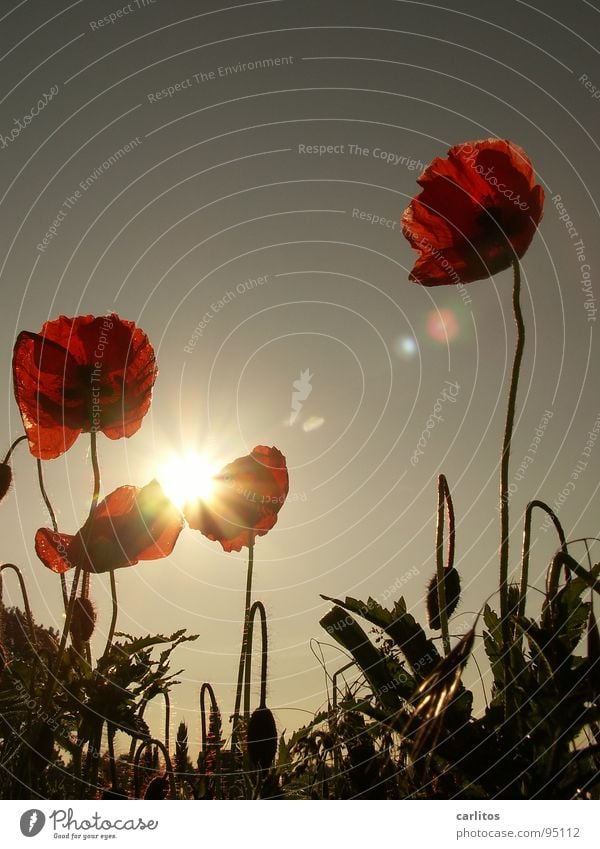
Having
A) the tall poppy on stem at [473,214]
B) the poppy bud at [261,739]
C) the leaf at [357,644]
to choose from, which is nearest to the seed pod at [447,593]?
the leaf at [357,644]

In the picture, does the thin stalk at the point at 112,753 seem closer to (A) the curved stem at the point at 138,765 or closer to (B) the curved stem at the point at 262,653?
(A) the curved stem at the point at 138,765

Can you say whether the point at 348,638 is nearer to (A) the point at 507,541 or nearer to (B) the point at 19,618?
(A) the point at 507,541

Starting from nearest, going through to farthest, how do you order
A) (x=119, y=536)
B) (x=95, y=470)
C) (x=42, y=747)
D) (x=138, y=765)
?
(x=42, y=747) → (x=138, y=765) → (x=95, y=470) → (x=119, y=536)

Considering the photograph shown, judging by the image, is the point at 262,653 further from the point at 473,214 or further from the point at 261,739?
the point at 473,214

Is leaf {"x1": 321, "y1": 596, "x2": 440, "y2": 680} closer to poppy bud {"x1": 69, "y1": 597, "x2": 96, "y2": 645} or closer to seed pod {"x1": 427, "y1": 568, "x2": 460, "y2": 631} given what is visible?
seed pod {"x1": 427, "y1": 568, "x2": 460, "y2": 631}

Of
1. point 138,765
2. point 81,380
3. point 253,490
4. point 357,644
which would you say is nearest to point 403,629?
point 357,644
